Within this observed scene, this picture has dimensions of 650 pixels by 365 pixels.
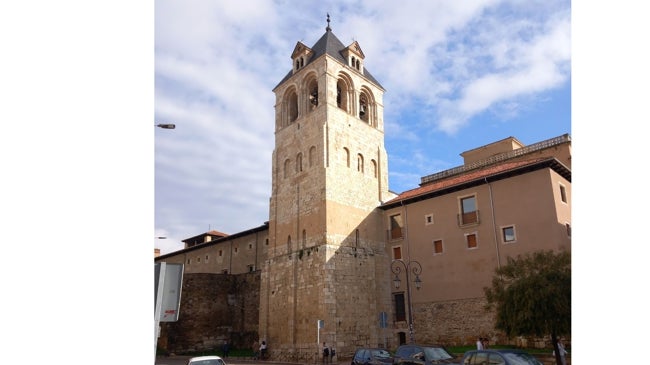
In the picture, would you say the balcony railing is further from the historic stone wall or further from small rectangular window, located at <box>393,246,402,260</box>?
the historic stone wall

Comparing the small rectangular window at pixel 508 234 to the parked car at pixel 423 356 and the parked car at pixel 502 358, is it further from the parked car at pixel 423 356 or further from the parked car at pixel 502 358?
the parked car at pixel 502 358

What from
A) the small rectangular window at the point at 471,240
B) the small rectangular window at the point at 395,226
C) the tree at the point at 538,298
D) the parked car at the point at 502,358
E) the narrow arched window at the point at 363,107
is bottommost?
the parked car at the point at 502,358

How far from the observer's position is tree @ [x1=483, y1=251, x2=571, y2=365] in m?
14.6

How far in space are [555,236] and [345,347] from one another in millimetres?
11448

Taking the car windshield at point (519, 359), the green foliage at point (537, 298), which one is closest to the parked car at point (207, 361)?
the car windshield at point (519, 359)

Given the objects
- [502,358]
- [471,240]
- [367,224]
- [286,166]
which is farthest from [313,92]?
[502,358]

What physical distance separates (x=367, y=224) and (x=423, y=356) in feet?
51.4

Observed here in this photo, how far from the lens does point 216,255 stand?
41812 millimetres

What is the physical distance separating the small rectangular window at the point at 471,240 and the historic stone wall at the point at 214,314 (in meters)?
14.6

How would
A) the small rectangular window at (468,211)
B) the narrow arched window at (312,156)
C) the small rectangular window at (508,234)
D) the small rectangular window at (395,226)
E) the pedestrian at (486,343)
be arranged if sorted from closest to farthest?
the pedestrian at (486,343) → the small rectangular window at (508,234) → the small rectangular window at (468,211) → the small rectangular window at (395,226) → the narrow arched window at (312,156)

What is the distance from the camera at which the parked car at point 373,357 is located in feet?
48.2

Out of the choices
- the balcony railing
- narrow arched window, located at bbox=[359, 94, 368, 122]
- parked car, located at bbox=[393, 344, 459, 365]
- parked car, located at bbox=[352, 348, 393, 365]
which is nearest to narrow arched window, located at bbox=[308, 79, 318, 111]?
narrow arched window, located at bbox=[359, 94, 368, 122]

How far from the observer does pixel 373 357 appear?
49.2ft
